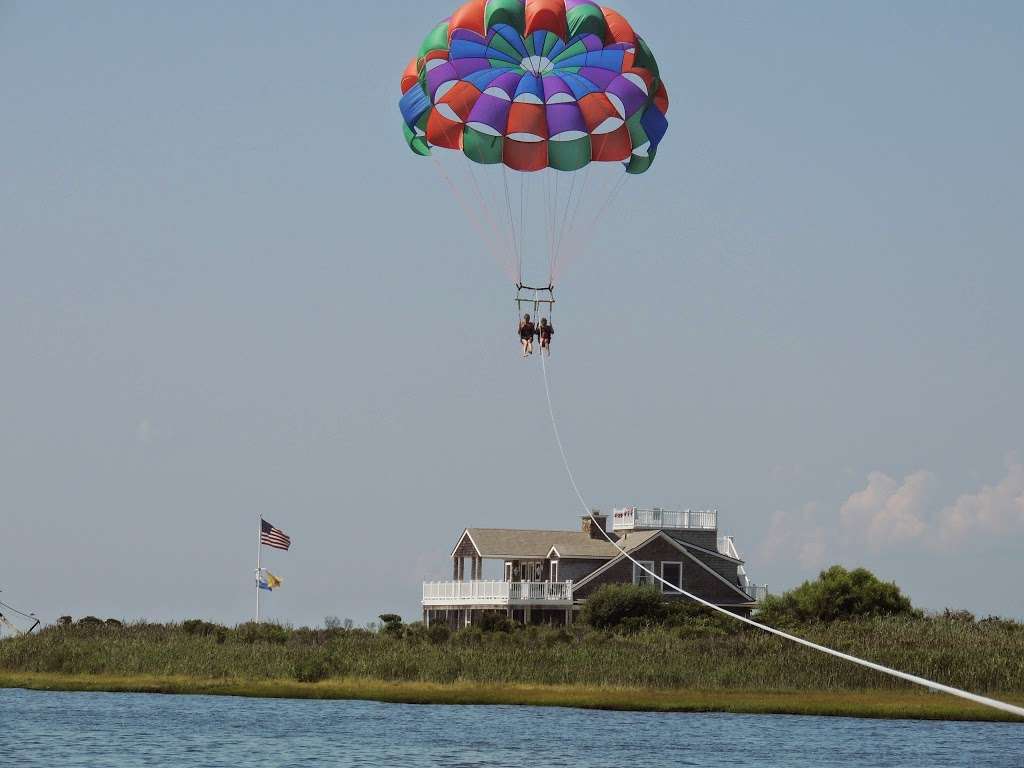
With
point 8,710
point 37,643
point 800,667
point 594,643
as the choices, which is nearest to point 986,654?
point 800,667

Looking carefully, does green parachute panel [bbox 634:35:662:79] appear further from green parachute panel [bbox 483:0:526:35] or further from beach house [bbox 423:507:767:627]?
beach house [bbox 423:507:767:627]

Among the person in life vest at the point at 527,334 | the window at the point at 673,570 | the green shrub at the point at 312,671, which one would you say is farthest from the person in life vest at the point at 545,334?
the window at the point at 673,570

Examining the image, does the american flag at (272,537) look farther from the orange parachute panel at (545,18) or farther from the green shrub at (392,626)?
the orange parachute panel at (545,18)

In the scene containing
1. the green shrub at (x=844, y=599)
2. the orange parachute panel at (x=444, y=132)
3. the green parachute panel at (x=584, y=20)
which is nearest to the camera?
the green parachute panel at (x=584, y=20)

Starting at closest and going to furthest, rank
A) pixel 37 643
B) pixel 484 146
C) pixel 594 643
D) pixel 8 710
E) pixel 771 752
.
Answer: pixel 771 752
pixel 484 146
pixel 8 710
pixel 594 643
pixel 37 643

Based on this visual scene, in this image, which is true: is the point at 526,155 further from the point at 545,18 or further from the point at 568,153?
the point at 545,18

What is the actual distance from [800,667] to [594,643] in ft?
26.4

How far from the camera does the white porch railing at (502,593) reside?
70375 millimetres

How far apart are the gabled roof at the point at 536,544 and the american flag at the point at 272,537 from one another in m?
10.4

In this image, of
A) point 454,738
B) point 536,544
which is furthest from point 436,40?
point 536,544

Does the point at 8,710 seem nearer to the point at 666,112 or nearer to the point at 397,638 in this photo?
the point at 397,638

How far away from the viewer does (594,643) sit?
55.6 m

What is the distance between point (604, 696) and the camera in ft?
158

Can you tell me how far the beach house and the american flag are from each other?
27.8 feet
